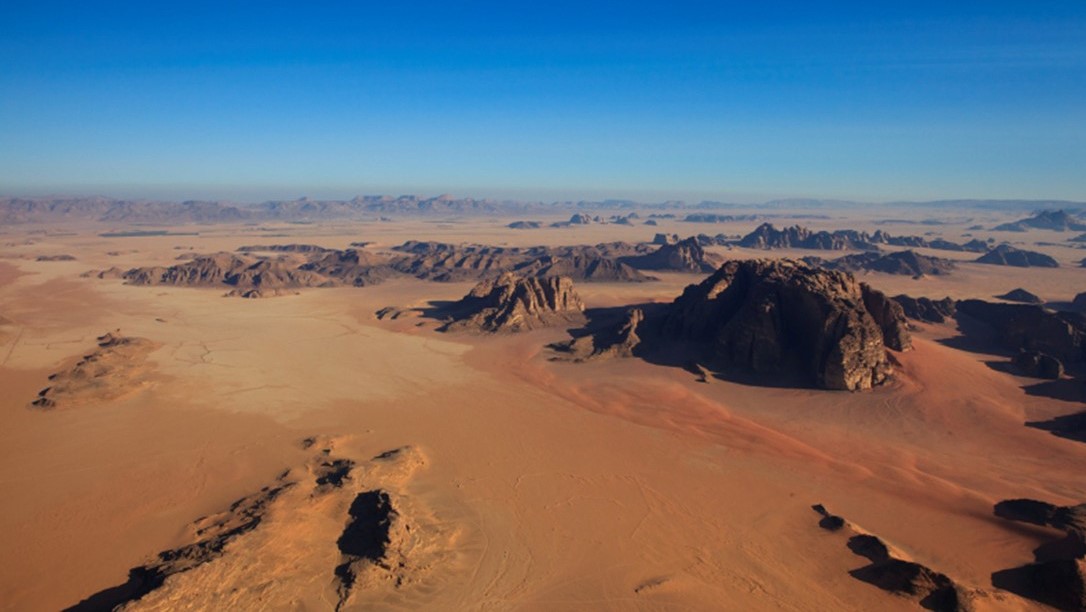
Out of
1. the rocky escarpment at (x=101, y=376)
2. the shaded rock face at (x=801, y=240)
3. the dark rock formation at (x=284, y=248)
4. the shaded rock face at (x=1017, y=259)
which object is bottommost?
the rocky escarpment at (x=101, y=376)

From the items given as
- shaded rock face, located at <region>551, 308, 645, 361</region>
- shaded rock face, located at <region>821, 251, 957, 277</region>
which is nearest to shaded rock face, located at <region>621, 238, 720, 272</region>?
shaded rock face, located at <region>821, 251, 957, 277</region>

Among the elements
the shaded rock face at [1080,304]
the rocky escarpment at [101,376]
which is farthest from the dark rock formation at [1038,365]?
the rocky escarpment at [101,376]

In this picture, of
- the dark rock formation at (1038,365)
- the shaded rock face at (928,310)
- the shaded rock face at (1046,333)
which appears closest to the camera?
the dark rock formation at (1038,365)

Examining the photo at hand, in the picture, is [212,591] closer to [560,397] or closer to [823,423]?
[560,397]

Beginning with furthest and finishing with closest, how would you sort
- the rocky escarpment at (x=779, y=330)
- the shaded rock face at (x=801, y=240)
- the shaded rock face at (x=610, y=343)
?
the shaded rock face at (x=801, y=240) → the shaded rock face at (x=610, y=343) → the rocky escarpment at (x=779, y=330)

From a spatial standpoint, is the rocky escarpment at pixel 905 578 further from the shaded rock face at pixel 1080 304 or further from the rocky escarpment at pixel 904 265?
the rocky escarpment at pixel 904 265

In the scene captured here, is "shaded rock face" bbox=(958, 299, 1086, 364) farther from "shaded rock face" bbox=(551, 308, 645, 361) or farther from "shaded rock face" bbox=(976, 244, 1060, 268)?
"shaded rock face" bbox=(976, 244, 1060, 268)
